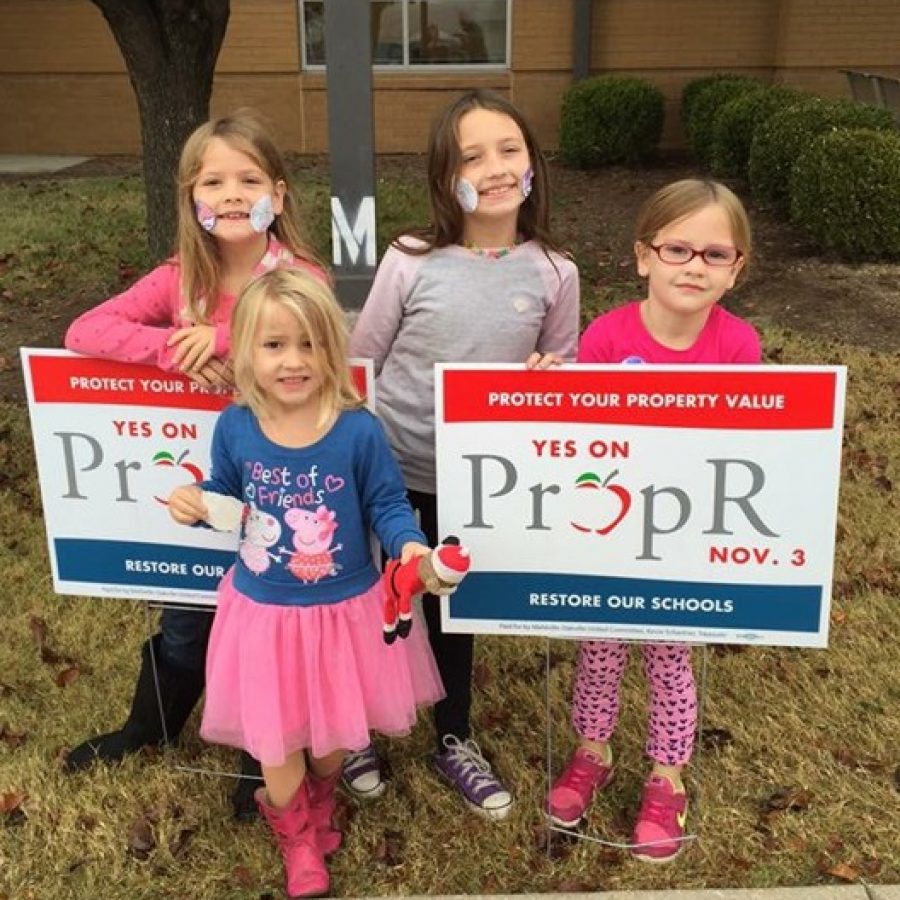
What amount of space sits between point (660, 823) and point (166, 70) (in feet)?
18.5

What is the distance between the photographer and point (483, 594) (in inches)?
101

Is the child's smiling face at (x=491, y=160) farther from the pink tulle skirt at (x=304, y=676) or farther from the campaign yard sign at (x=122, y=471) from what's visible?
the pink tulle skirt at (x=304, y=676)

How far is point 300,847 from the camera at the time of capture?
2.72 meters

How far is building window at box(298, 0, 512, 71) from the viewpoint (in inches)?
603

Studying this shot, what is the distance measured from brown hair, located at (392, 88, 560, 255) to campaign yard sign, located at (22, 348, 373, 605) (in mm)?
421

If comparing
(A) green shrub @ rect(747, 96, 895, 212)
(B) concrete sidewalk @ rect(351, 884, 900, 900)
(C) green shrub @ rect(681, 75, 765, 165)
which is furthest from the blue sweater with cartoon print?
(C) green shrub @ rect(681, 75, 765, 165)

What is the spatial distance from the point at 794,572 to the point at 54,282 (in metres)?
7.33

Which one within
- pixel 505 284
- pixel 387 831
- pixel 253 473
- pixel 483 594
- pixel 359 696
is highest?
pixel 505 284

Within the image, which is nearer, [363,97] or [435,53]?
[363,97]

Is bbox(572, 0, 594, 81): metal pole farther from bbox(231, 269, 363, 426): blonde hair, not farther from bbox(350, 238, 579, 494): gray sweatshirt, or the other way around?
bbox(231, 269, 363, 426): blonde hair

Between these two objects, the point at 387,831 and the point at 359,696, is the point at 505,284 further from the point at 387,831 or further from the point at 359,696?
the point at 387,831

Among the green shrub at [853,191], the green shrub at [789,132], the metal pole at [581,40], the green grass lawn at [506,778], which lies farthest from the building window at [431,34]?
the green grass lawn at [506,778]

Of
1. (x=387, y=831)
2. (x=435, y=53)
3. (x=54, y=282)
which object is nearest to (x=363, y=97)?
(x=54, y=282)

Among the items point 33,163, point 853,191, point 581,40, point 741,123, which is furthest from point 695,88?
point 33,163
